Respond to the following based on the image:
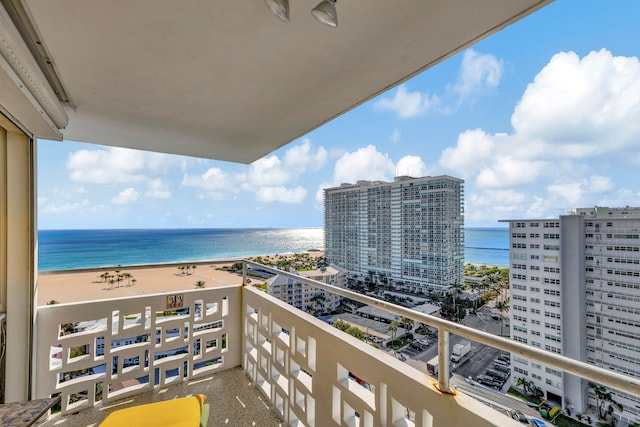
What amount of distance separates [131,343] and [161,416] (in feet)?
3.59

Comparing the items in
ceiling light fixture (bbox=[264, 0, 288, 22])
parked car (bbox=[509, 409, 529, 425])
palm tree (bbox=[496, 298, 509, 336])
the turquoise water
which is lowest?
→ parked car (bbox=[509, 409, 529, 425])

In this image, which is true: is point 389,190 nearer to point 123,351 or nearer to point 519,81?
point 519,81

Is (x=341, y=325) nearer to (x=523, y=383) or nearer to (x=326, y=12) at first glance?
(x=523, y=383)

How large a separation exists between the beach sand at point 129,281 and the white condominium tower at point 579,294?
7.94ft

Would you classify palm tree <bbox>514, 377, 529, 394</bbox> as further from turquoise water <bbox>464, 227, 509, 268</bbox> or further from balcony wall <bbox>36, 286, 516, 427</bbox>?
turquoise water <bbox>464, 227, 509, 268</bbox>

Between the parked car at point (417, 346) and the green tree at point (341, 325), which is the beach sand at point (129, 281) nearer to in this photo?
the green tree at point (341, 325)

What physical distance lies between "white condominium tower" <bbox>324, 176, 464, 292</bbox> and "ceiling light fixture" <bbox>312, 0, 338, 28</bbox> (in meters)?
1.81

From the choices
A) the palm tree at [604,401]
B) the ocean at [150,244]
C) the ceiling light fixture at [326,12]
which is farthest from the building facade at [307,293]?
the ocean at [150,244]

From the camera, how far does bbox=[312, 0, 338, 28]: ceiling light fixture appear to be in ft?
2.86

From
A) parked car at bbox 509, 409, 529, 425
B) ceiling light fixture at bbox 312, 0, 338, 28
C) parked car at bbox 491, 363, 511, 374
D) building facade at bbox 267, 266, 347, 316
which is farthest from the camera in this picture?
building facade at bbox 267, 266, 347, 316

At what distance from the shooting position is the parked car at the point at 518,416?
756 millimetres

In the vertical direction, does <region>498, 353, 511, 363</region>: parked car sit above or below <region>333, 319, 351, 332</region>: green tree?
above

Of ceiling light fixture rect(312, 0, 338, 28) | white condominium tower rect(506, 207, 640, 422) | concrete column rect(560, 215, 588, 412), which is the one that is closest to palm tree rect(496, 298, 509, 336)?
white condominium tower rect(506, 207, 640, 422)

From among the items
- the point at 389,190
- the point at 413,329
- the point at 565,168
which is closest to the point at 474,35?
the point at 413,329
